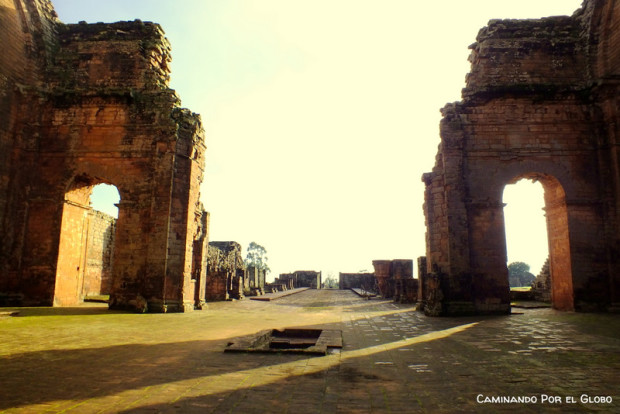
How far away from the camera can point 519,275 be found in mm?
59250

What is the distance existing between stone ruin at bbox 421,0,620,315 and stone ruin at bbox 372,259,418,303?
319cm

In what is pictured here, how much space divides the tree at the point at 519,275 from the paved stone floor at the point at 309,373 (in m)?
55.7

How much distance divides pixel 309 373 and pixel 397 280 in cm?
1315

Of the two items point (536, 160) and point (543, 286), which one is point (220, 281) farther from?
point (543, 286)

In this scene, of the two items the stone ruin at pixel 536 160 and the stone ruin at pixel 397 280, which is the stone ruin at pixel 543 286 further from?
the stone ruin at pixel 397 280

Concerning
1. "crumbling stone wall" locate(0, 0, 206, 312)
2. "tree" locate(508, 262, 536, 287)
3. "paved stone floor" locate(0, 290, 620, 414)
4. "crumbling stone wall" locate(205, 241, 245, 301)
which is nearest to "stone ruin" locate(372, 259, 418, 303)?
"crumbling stone wall" locate(205, 241, 245, 301)

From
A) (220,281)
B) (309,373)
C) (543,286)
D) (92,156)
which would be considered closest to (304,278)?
(220,281)

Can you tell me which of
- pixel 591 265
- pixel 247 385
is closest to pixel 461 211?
pixel 591 265

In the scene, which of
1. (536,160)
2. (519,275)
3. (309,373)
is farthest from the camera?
(519,275)

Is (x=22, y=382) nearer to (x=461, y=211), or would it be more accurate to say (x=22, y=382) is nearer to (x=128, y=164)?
(x=128, y=164)

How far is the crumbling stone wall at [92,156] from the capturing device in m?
11.5

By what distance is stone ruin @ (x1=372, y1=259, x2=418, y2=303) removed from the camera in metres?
15.5

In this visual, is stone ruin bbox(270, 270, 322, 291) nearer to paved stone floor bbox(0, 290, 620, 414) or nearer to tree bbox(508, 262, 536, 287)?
tree bbox(508, 262, 536, 287)

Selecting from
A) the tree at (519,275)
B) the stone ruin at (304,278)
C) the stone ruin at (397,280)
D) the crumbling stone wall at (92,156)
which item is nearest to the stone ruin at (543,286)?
the stone ruin at (397,280)
